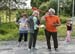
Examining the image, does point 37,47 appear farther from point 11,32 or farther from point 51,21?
point 11,32

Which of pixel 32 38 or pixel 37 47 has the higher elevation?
pixel 32 38

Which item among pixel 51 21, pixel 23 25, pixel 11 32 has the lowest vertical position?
pixel 11 32

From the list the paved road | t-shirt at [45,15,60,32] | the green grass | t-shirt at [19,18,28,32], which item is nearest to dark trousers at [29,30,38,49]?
the paved road

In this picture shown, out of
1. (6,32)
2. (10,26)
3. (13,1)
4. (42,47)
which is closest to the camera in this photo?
(42,47)

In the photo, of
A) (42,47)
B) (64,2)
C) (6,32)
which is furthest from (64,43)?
(64,2)

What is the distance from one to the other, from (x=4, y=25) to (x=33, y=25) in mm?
8560

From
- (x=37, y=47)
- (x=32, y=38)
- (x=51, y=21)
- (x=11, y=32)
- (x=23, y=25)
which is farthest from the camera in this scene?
(x=11, y=32)

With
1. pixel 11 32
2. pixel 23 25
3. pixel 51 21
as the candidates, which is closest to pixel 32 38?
pixel 51 21

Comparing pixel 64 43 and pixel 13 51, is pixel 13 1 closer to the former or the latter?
pixel 64 43

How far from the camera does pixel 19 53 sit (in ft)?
45.8

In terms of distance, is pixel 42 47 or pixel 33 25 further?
pixel 42 47

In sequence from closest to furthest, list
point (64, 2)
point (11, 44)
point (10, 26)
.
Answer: point (11, 44)
point (10, 26)
point (64, 2)

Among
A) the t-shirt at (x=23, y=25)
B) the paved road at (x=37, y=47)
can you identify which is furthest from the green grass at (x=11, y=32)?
the t-shirt at (x=23, y=25)

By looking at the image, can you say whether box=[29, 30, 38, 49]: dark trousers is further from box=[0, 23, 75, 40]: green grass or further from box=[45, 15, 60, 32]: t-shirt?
box=[0, 23, 75, 40]: green grass
